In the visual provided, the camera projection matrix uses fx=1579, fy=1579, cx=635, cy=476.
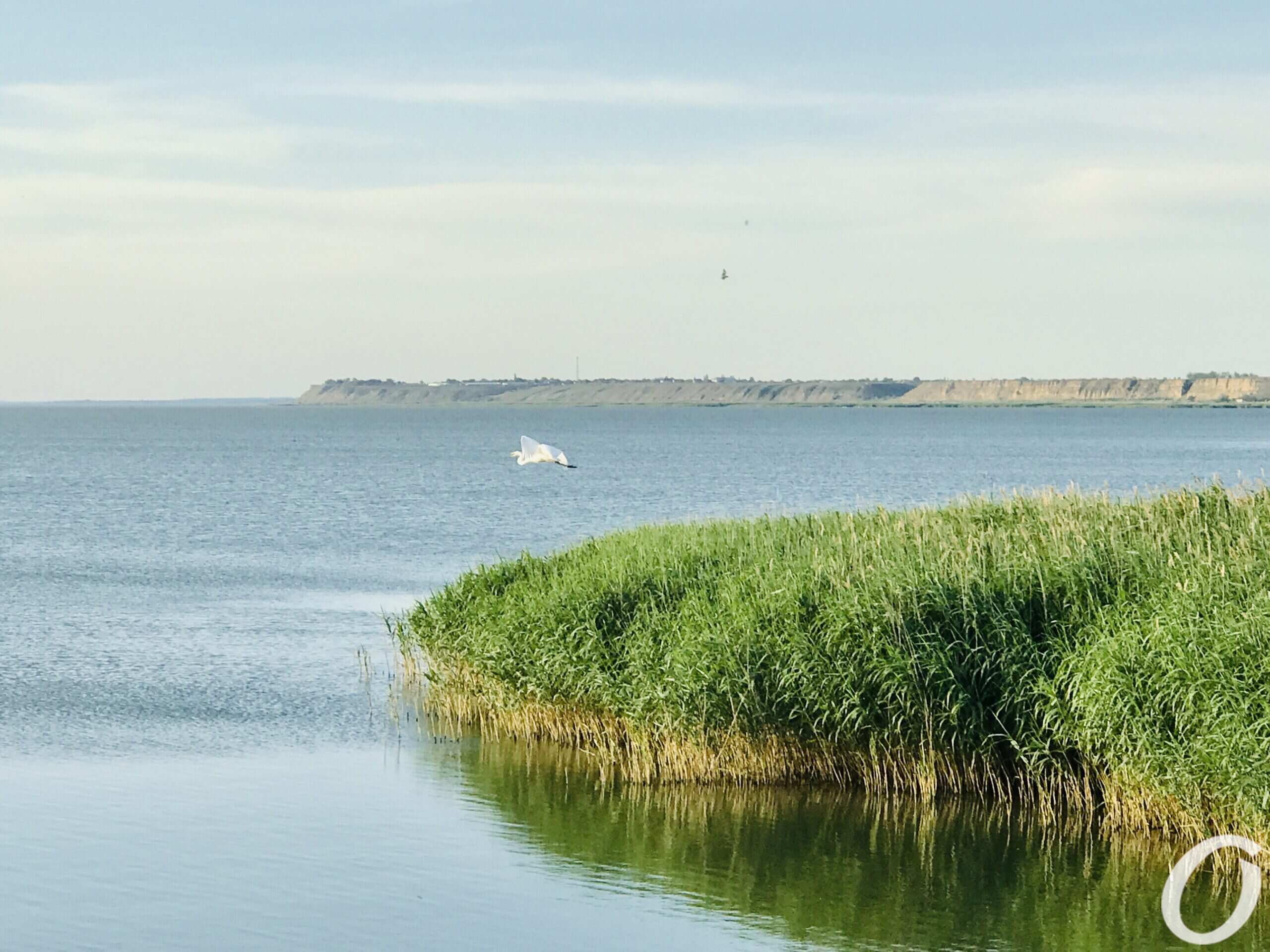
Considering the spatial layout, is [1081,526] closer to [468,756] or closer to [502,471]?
[468,756]

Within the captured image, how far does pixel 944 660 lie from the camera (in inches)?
679

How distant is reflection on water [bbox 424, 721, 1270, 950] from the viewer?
46.7 feet

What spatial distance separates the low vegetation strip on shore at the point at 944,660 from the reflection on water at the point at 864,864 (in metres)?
0.47

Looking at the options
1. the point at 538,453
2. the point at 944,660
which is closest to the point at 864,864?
the point at 944,660

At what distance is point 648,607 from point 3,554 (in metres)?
35.1

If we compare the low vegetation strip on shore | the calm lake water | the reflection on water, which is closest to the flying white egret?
the calm lake water

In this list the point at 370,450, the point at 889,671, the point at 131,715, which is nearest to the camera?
the point at 889,671

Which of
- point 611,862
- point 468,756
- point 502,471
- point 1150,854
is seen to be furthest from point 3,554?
point 502,471

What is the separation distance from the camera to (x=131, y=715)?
23.2m

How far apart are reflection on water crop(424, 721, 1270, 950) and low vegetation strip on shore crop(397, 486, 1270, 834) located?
0.47m

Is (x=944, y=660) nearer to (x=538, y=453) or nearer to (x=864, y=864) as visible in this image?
(x=864, y=864)

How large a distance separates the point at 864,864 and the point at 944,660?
2469 millimetres

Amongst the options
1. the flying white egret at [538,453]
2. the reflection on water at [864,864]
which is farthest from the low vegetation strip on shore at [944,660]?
the flying white egret at [538,453]

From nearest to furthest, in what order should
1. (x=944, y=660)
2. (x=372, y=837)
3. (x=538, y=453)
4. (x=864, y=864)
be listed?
(x=864, y=864) < (x=372, y=837) < (x=944, y=660) < (x=538, y=453)
